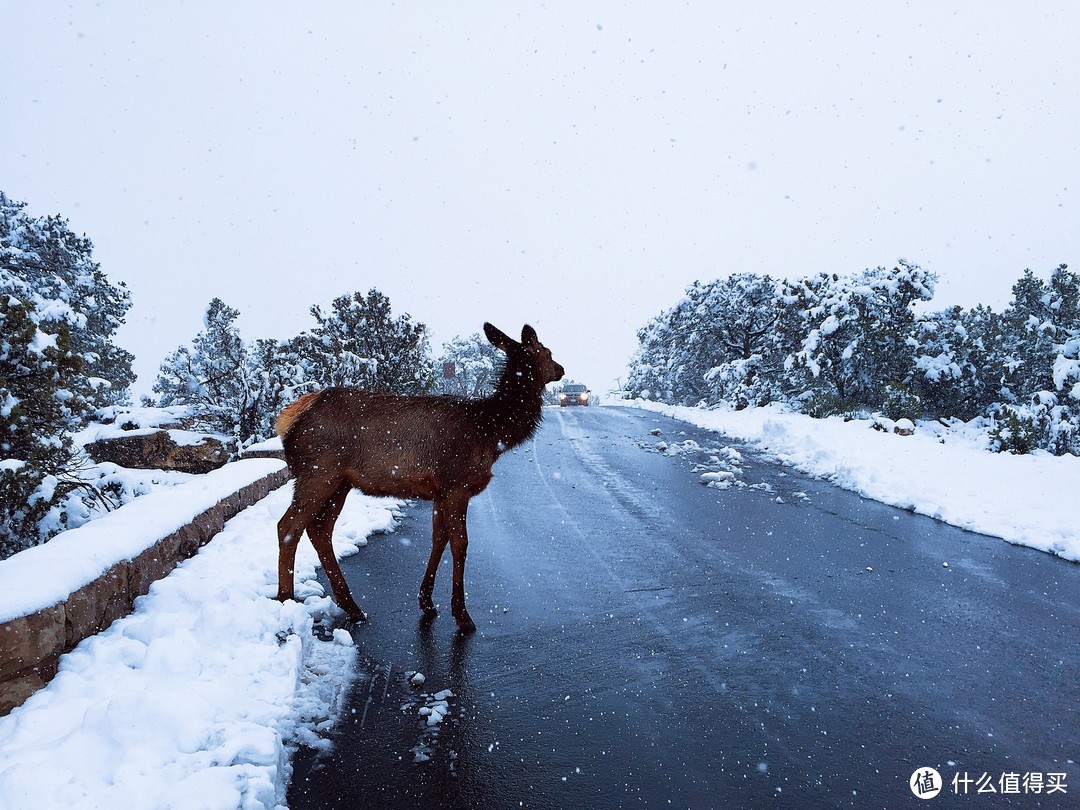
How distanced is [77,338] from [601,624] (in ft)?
98.3

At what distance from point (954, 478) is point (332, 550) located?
10.4 m

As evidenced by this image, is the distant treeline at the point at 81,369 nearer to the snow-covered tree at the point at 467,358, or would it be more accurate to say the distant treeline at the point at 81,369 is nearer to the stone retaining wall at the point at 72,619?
the stone retaining wall at the point at 72,619

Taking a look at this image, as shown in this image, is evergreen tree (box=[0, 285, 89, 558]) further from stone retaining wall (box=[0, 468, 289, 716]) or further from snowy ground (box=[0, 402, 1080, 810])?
stone retaining wall (box=[0, 468, 289, 716])

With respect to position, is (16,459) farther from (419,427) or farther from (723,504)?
(723,504)

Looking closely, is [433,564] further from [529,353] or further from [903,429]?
[903,429]

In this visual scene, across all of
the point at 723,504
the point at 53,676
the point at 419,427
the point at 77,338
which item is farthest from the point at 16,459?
the point at 77,338

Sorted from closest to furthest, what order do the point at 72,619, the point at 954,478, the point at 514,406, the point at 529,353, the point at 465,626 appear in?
the point at 72,619, the point at 465,626, the point at 514,406, the point at 529,353, the point at 954,478

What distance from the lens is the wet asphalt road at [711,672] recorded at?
2.90 m

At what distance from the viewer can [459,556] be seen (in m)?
4.86

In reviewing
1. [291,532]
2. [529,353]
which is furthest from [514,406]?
[291,532]

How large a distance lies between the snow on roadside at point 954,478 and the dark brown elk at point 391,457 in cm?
651

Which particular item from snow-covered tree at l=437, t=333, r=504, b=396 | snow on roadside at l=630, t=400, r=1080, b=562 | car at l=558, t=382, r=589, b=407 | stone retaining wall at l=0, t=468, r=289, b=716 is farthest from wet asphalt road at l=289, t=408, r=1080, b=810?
snow-covered tree at l=437, t=333, r=504, b=396

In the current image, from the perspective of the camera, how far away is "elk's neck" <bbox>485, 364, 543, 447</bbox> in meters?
5.27

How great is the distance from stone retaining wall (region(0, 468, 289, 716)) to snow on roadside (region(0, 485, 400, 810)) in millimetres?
83
